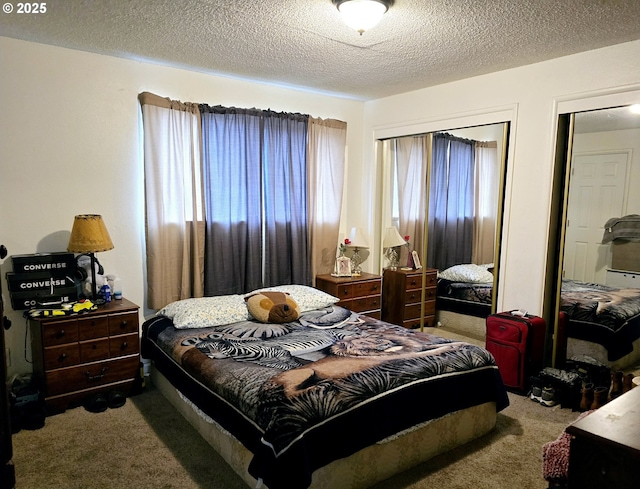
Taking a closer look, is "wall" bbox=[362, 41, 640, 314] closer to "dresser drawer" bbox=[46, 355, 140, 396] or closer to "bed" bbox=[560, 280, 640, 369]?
"bed" bbox=[560, 280, 640, 369]

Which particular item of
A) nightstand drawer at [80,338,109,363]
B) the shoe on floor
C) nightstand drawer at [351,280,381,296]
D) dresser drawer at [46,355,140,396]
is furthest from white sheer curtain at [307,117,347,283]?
the shoe on floor

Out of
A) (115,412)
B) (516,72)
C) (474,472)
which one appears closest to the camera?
(474,472)

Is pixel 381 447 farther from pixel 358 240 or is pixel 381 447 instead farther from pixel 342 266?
pixel 358 240

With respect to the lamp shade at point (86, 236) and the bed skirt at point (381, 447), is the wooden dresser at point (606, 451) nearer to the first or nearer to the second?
the bed skirt at point (381, 447)

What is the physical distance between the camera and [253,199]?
13.0 ft

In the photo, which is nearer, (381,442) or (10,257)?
(381,442)

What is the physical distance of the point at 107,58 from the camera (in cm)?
326

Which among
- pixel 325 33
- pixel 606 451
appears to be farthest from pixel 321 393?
pixel 325 33

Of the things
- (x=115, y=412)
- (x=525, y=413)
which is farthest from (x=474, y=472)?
(x=115, y=412)

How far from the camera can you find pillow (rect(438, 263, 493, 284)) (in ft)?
12.5

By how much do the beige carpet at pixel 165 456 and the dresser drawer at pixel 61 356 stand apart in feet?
1.09

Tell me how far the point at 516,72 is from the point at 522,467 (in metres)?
2.83

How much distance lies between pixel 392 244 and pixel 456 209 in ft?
2.56

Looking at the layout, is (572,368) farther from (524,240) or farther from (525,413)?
(524,240)
